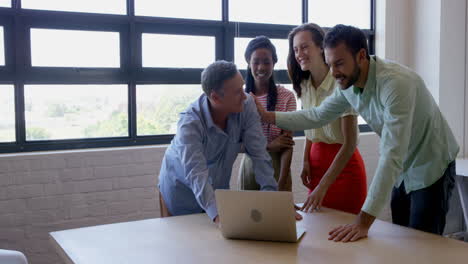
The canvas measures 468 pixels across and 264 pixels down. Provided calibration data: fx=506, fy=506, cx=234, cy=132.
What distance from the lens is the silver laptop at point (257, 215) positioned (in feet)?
5.75

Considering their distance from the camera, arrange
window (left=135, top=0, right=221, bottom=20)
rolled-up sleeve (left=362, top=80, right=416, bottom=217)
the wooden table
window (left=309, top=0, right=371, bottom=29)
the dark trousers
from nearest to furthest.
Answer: the wooden table → rolled-up sleeve (left=362, top=80, right=416, bottom=217) → the dark trousers → window (left=135, top=0, right=221, bottom=20) → window (left=309, top=0, right=371, bottom=29)

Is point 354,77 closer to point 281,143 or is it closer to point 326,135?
point 326,135

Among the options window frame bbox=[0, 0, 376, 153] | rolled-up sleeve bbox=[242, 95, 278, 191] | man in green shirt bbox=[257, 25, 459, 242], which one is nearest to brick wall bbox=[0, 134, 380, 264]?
window frame bbox=[0, 0, 376, 153]

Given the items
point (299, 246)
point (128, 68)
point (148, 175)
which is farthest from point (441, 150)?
point (128, 68)

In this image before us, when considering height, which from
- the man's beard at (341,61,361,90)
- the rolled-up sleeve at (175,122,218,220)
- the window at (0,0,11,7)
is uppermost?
the window at (0,0,11,7)

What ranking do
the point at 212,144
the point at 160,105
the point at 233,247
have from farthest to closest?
the point at 160,105
the point at 212,144
the point at 233,247

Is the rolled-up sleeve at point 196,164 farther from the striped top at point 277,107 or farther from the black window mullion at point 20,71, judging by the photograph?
the black window mullion at point 20,71

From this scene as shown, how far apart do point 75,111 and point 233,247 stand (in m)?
2.26

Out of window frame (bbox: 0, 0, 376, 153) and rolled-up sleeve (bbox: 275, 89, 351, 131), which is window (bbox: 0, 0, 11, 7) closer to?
window frame (bbox: 0, 0, 376, 153)

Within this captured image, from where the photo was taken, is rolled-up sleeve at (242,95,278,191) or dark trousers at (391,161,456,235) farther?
rolled-up sleeve at (242,95,278,191)

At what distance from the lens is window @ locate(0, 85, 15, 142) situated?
3.41 meters

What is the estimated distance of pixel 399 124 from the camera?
72.9 inches

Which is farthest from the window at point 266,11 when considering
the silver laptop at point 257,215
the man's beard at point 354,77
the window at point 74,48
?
the silver laptop at point 257,215

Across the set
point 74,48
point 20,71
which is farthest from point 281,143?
point 20,71
